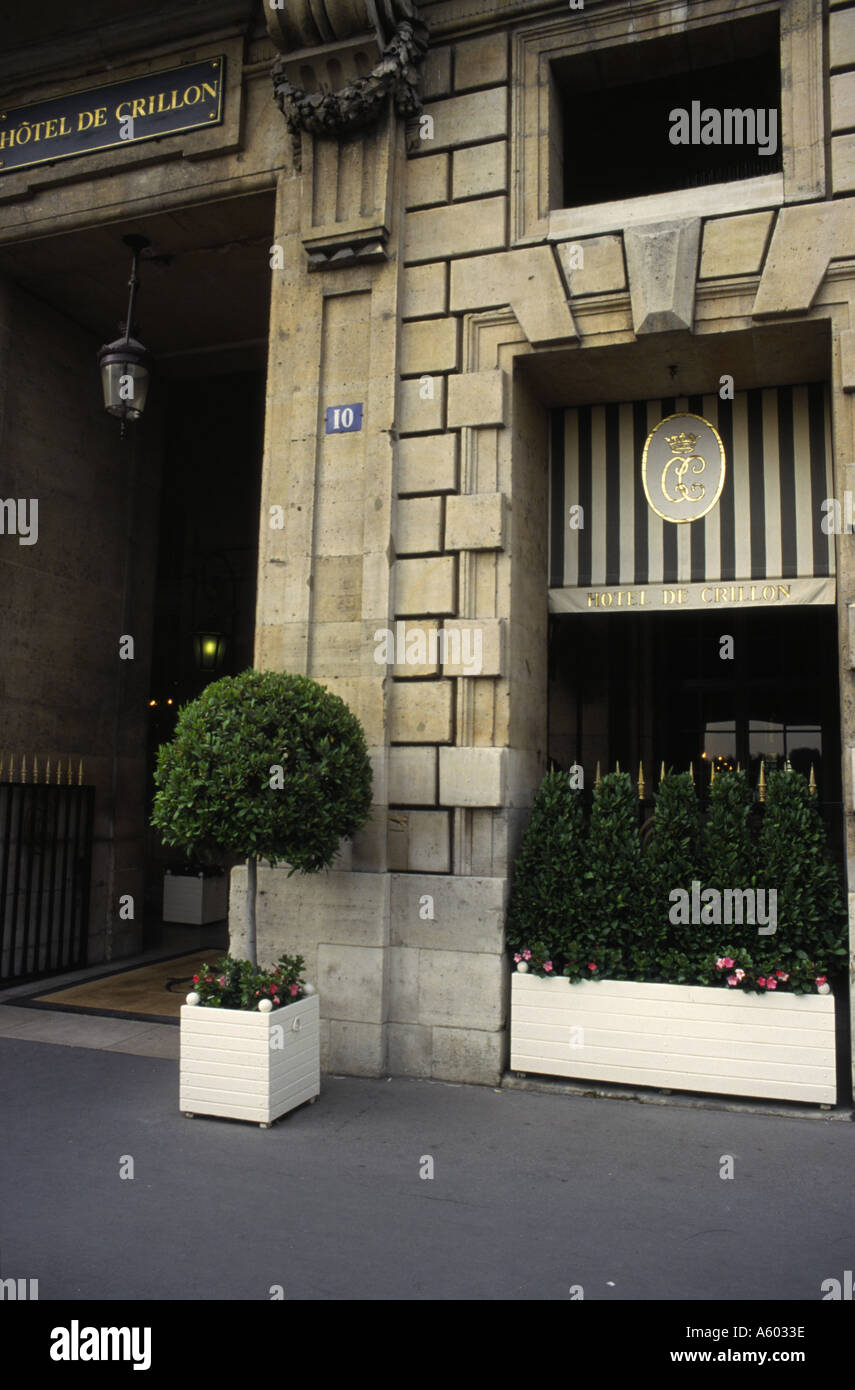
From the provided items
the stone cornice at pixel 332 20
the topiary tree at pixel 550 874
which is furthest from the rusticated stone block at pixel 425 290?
the topiary tree at pixel 550 874

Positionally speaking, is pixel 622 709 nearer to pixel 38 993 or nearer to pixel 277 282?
pixel 277 282

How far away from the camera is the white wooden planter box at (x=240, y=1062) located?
6875 mm

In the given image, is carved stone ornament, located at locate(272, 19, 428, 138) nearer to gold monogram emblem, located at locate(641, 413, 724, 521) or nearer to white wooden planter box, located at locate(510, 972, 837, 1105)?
gold monogram emblem, located at locate(641, 413, 724, 521)

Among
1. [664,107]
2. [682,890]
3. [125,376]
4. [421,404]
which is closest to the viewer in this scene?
[682,890]

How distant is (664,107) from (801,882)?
7860 mm

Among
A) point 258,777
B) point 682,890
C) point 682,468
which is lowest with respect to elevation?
point 682,890

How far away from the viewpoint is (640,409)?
9.40 metres

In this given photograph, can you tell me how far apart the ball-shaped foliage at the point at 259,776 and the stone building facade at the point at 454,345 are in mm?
1111

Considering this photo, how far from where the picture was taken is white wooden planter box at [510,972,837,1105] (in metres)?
7.23

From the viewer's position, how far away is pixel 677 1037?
Answer: 7508mm

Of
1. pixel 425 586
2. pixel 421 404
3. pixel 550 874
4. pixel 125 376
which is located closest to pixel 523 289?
pixel 421 404

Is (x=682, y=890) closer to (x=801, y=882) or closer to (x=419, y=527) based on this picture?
(x=801, y=882)

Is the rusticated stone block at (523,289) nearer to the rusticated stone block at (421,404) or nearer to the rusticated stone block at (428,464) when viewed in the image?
the rusticated stone block at (421,404)
